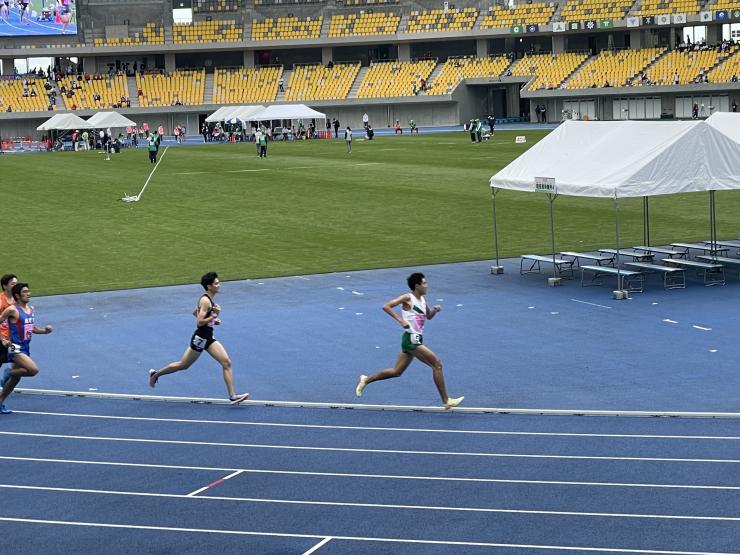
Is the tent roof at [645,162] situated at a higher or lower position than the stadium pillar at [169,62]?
lower

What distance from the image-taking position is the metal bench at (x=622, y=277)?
73.6 feet

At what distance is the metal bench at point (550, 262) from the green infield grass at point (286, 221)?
2.13 metres

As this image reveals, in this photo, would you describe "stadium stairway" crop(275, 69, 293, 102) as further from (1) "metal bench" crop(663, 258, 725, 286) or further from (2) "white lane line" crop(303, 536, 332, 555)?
(2) "white lane line" crop(303, 536, 332, 555)

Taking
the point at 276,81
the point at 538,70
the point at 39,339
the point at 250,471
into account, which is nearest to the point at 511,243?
the point at 39,339

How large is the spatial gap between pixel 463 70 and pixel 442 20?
5.77 m

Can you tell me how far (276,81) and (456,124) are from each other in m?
15.8

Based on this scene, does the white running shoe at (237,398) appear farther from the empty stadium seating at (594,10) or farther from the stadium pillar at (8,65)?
the stadium pillar at (8,65)

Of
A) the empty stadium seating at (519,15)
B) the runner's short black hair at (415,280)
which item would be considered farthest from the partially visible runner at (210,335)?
the empty stadium seating at (519,15)

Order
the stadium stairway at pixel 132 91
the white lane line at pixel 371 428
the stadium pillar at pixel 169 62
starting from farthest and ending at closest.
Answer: the stadium pillar at pixel 169 62 < the stadium stairway at pixel 132 91 < the white lane line at pixel 371 428

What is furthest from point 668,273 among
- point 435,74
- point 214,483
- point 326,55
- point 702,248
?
point 326,55

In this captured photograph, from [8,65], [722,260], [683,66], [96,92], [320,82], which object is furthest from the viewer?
[8,65]

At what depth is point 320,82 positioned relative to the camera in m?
98.2

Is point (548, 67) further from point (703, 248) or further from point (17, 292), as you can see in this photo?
point (17, 292)

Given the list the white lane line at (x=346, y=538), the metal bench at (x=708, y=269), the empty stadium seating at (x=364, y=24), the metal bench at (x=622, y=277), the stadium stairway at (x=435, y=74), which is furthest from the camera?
the empty stadium seating at (x=364, y=24)
